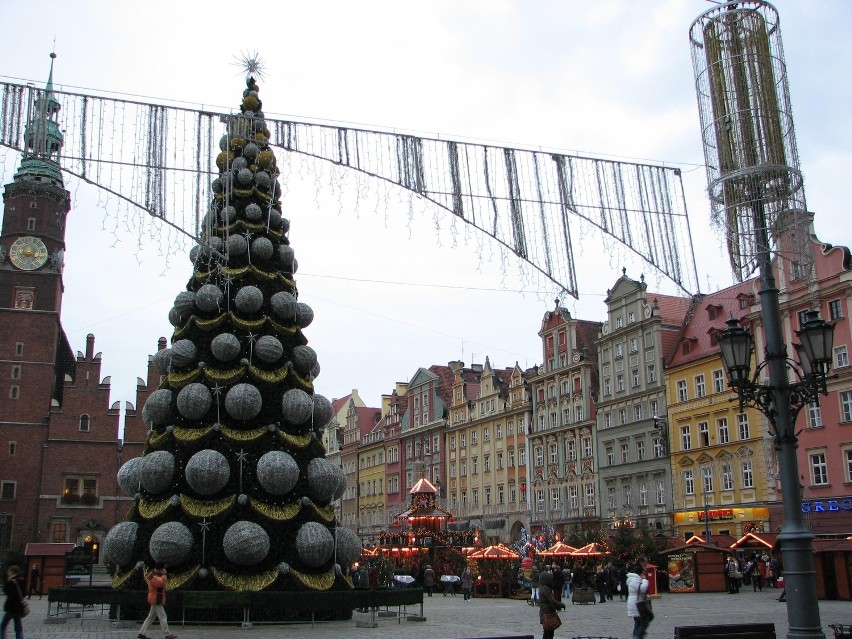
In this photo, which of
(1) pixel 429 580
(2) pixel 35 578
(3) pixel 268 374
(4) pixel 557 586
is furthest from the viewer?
(1) pixel 429 580

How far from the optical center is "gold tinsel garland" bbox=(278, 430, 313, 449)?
715 inches

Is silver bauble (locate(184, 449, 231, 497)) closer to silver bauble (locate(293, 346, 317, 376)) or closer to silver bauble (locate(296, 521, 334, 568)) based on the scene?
silver bauble (locate(296, 521, 334, 568))

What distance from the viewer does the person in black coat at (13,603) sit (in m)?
12.5

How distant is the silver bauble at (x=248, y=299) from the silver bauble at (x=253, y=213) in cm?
198

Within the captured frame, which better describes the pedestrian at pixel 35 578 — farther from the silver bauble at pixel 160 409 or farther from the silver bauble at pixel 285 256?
the silver bauble at pixel 285 256

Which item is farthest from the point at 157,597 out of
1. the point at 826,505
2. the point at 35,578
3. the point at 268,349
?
the point at 826,505

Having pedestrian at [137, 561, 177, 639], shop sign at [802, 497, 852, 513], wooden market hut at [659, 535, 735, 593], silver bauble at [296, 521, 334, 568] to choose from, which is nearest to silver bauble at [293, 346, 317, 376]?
silver bauble at [296, 521, 334, 568]

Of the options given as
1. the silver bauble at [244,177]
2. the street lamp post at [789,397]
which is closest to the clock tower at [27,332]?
the silver bauble at [244,177]

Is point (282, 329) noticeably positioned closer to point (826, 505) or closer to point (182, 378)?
point (182, 378)

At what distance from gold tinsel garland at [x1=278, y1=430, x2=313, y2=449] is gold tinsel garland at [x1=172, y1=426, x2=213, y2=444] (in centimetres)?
146

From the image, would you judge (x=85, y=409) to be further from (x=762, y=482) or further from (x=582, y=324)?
(x=762, y=482)

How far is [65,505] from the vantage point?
56625 mm

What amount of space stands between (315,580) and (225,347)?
16.7 feet

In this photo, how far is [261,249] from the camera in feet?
64.0
